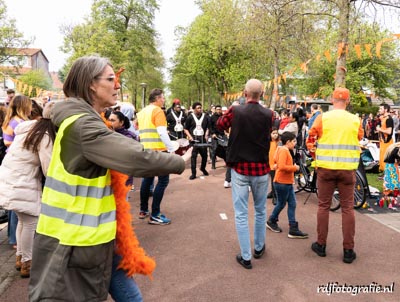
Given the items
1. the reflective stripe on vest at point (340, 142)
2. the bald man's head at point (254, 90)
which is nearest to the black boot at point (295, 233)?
the reflective stripe on vest at point (340, 142)

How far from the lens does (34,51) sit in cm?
6762

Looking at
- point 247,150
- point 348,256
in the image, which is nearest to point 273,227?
point 348,256

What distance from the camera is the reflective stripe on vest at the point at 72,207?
5.23 feet

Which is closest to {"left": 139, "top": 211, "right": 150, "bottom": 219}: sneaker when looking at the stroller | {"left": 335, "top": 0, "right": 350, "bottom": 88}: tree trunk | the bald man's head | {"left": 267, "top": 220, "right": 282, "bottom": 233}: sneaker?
{"left": 267, "top": 220, "right": 282, "bottom": 233}: sneaker

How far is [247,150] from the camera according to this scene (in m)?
3.72

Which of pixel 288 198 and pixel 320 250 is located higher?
pixel 288 198

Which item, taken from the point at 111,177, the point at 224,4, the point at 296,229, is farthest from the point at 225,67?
the point at 111,177

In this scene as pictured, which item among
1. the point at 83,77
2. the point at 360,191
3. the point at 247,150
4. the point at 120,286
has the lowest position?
the point at 360,191

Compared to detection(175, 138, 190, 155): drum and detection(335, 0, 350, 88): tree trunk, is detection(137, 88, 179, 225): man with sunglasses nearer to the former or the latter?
detection(175, 138, 190, 155): drum

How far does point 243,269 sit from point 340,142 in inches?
72.9

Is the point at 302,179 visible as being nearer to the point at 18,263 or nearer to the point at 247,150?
the point at 247,150

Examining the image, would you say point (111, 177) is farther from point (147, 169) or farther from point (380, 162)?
point (380, 162)

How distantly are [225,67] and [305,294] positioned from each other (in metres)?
33.0

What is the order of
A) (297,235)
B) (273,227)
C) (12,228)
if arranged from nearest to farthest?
(12,228) → (297,235) → (273,227)
